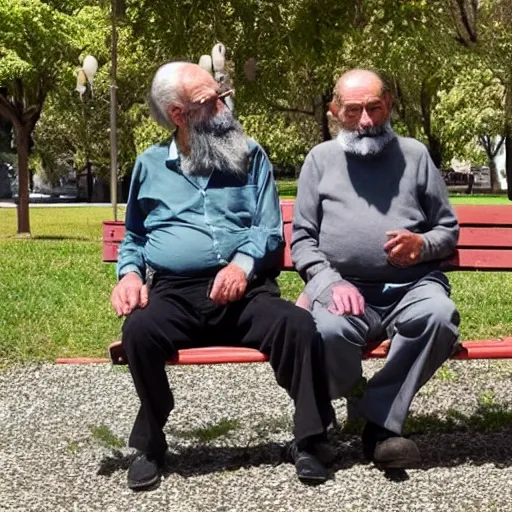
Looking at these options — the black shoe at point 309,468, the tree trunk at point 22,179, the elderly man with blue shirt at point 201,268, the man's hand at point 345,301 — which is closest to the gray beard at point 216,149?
the elderly man with blue shirt at point 201,268

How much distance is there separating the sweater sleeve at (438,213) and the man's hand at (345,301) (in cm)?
33

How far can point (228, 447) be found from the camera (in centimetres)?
433

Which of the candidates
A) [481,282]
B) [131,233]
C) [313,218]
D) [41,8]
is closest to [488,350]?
[313,218]

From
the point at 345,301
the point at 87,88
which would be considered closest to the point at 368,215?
the point at 345,301

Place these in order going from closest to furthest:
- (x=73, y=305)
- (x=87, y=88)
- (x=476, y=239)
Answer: (x=476, y=239)
(x=73, y=305)
(x=87, y=88)

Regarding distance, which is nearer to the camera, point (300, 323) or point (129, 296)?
point (300, 323)

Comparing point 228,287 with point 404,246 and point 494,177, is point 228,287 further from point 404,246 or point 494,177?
point 494,177

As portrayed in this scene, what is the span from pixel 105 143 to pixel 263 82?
63.0ft

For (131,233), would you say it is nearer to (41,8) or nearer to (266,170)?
(266,170)

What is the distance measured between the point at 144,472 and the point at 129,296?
662 millimetres

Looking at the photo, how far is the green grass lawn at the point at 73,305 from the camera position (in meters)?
6.51

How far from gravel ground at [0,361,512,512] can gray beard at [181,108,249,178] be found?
118 cm

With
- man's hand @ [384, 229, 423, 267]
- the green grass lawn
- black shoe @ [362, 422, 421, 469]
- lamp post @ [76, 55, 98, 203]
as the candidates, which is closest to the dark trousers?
black shoe @ [362, 422, 421, 469]

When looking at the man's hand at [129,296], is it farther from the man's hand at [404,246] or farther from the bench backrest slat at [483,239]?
the man's hand at [404,246]
